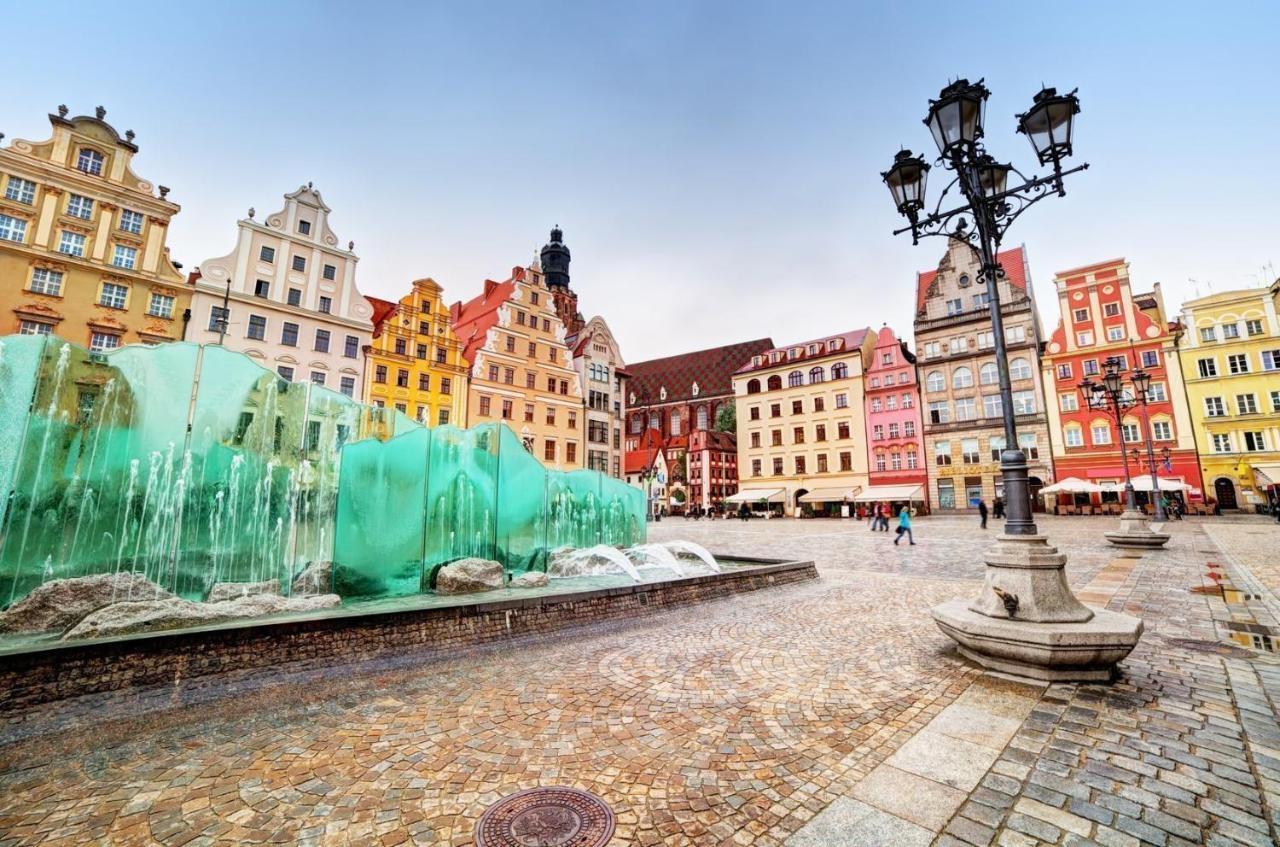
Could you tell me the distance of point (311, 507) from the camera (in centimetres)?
873

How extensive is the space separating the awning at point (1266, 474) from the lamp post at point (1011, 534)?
4511cm

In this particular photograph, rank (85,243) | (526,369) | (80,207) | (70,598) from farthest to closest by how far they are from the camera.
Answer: (526,369)
(80,207)
(85,243)
(70,598)

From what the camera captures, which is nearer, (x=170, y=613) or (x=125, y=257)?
(x=170, y=613)

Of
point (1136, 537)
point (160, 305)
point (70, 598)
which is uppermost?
point (160, 305)

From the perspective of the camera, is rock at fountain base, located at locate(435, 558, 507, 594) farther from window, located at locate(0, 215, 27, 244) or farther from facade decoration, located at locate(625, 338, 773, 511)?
facade decoration, located at locate(625, 338, 773, 511)

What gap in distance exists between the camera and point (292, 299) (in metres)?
31.5

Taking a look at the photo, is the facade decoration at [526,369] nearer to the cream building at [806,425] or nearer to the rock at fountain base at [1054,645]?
the cream building at [806,425]

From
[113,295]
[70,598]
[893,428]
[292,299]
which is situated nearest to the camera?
[70,598]

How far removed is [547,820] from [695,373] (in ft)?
257

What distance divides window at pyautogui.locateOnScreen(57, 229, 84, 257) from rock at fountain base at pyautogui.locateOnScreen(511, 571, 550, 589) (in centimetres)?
3257

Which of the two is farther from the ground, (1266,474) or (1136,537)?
(1266,474)

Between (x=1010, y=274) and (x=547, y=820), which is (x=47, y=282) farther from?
(x=1010, y=274)

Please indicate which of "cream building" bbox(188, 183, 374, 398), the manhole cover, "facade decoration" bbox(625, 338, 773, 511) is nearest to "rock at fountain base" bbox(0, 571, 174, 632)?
the manhole cover

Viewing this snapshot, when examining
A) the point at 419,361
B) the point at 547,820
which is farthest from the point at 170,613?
the point at 419,361
